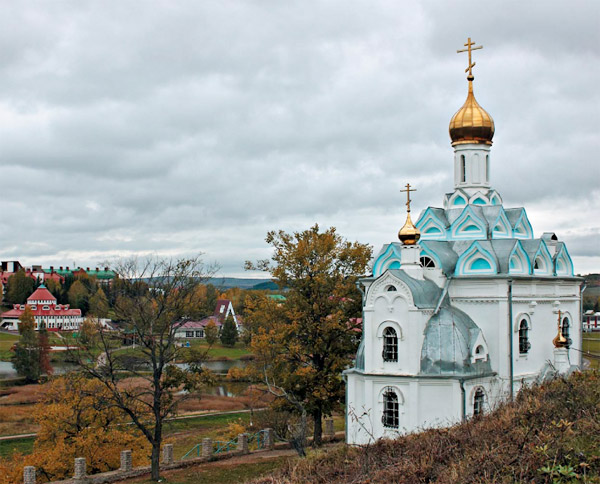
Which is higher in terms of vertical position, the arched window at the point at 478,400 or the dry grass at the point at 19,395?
the arched window at the point at 478,400

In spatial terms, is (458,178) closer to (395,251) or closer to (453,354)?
(395,251)

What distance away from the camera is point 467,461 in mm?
6551

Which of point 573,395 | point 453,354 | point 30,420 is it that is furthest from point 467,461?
point 30,420

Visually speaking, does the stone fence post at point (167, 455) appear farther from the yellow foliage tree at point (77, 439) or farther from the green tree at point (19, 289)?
the green tree at point (19, 289)

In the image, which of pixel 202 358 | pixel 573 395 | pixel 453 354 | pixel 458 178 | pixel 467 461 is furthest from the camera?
pixel 458 178

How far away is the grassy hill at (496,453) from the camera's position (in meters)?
6.06

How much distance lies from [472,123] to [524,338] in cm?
655

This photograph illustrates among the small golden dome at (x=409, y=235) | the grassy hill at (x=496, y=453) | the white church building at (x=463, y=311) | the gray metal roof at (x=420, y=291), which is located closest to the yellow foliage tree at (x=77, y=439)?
the white church building at (x=463, y=311)

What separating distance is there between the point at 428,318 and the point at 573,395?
7.88 meters

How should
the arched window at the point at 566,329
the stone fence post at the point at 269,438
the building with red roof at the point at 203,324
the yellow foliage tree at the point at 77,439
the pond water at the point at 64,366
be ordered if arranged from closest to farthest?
the yellow foliage tree at the point at 77,439 → the arched window at the point at 566,329 → the stone fence post at the point at 269,438 → the pond water at the point at 64,366 → the building with red roof at the point at 203,324

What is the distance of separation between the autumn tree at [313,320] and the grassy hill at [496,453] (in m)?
10.6

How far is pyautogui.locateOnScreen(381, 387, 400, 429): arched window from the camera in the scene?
52.4 feet

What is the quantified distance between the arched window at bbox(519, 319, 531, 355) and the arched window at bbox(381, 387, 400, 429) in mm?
3942

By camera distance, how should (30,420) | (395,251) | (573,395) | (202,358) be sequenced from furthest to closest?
(30,420) < (395,251) < (202,358) < (573,395)
